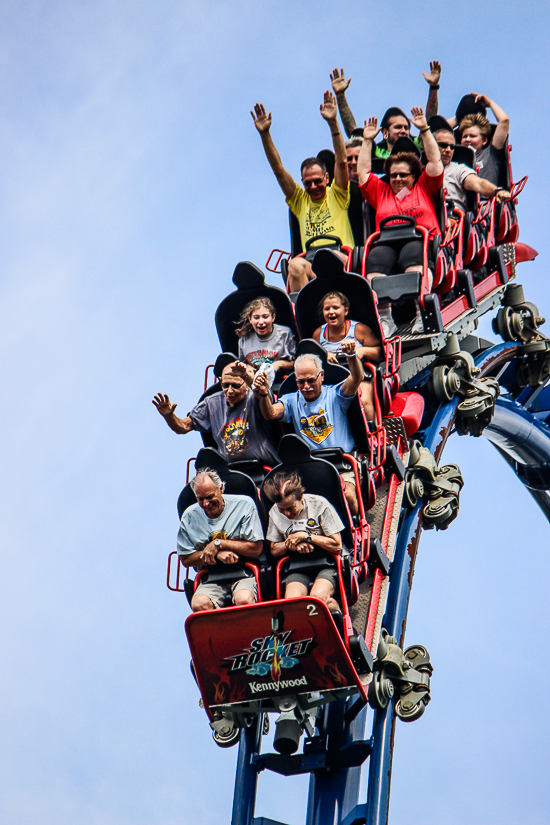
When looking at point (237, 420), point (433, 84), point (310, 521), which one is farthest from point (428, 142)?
point (310, 521)

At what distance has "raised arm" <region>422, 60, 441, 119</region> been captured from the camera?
10797mm

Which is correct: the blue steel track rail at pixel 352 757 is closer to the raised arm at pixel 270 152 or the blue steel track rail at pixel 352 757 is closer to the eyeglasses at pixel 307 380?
the eyeglasses at pixel 307 380

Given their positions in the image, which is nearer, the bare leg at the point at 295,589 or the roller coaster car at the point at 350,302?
the bare leg at the point at 295,589

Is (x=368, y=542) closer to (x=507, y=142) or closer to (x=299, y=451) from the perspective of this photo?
(x=299, y=451)

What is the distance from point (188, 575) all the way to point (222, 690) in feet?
2.19

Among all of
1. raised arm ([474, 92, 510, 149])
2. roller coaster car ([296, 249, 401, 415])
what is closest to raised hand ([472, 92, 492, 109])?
raised arm ([474, 92, 510, 149])

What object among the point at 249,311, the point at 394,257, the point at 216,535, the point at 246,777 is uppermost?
the point at 394,257

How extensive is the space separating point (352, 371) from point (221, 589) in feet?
4.41

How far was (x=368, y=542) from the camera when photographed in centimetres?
626

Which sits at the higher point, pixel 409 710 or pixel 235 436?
pixel 235 436

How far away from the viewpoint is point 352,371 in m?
6.25

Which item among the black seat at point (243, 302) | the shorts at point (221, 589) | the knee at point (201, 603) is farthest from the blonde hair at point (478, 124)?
the knee at point (201, 603)

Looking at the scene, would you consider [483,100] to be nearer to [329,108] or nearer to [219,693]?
[329,108]

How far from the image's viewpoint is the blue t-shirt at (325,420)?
6.47 metres
